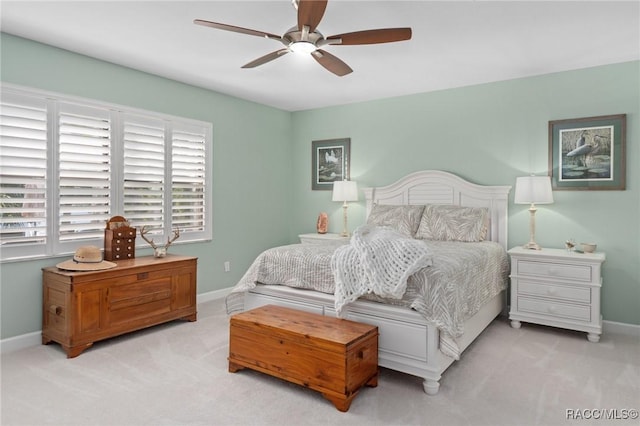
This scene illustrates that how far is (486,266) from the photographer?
3.49m

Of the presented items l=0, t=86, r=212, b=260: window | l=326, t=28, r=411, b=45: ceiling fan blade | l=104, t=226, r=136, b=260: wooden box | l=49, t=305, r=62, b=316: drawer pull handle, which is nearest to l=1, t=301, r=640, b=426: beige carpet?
l=49, t=305, r=62, b=316: drawer pull handle

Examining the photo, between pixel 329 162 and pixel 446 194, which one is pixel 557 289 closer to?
pixel 446 194

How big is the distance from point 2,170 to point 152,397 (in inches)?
85.7

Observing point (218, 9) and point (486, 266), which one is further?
point (486, 266)

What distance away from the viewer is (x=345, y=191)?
5207 millimetres

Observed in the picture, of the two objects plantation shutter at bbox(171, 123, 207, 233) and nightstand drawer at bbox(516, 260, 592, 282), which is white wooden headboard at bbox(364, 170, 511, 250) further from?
plantation shutter at bbox(171, 123, 207, 233)

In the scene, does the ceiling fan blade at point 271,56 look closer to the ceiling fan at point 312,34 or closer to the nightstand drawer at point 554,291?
the ceiling fan at point 312,34

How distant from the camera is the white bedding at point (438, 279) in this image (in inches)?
101

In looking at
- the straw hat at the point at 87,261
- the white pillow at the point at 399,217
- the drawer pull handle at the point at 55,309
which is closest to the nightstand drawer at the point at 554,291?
the white pillow at the point at 399,217

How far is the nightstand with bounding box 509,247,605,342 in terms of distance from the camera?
3492mm

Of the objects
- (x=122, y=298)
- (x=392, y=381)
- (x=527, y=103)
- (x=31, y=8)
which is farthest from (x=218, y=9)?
(x=527, y=103)

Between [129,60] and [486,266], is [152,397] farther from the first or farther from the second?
[129,60]

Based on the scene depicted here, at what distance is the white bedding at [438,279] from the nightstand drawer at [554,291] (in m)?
0.23

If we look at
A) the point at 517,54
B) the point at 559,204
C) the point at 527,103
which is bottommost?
the point at 559,204
